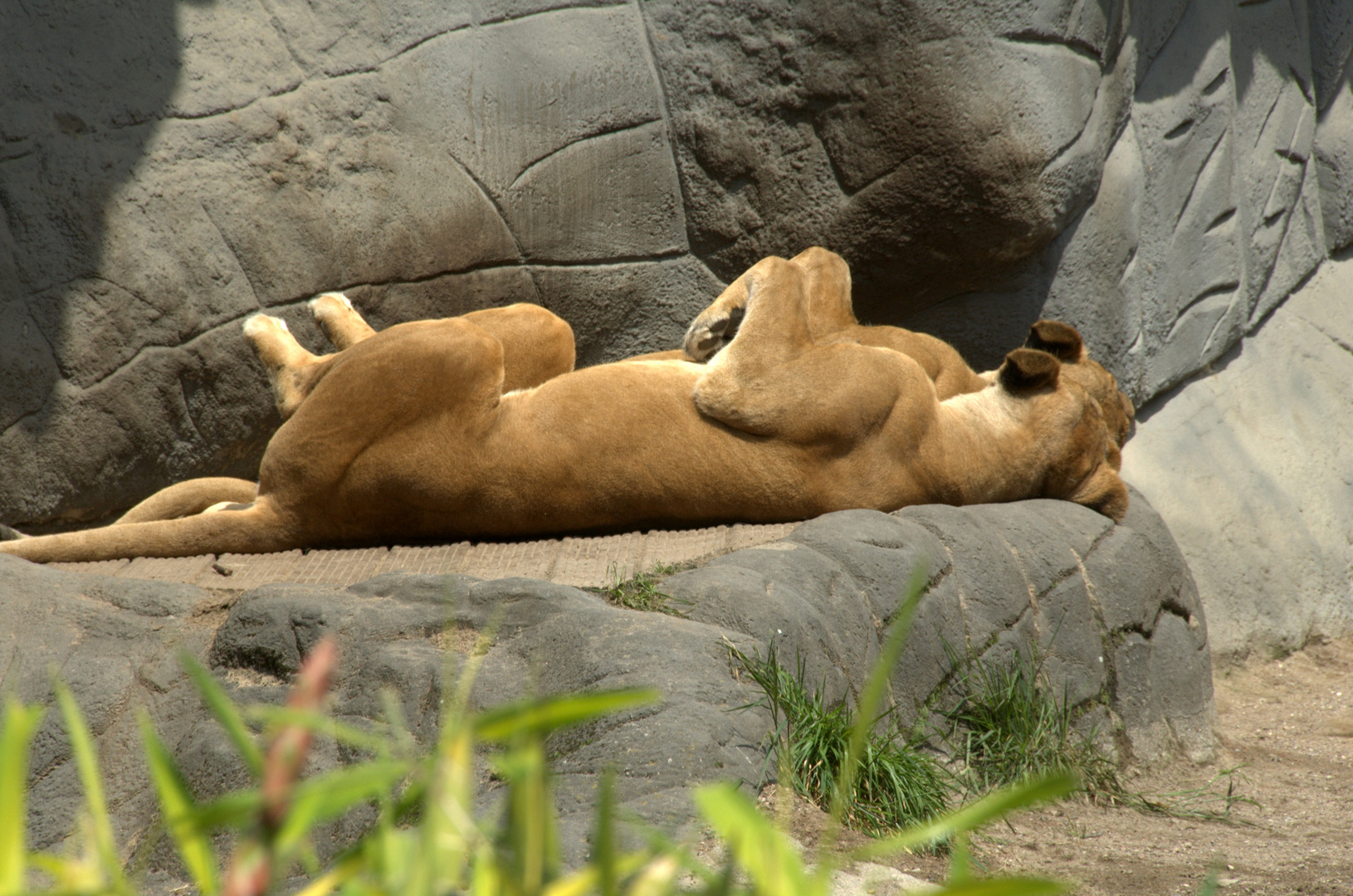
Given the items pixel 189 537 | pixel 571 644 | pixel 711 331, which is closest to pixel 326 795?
pixel 571 644

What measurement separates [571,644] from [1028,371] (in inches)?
86.6

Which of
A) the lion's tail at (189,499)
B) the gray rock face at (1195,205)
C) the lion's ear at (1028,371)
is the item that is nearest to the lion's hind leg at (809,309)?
the lion's ear at (1028,371)

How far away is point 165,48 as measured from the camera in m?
4.54

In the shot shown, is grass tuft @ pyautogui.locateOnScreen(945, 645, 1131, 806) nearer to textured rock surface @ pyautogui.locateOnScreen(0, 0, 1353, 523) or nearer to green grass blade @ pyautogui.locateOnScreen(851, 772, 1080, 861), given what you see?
textured rock surface @ pyautogui.locateOnScreen(0, 0, 1353, 523)

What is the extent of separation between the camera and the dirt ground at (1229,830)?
2793mm

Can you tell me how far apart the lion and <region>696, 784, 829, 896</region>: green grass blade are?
9.90ft

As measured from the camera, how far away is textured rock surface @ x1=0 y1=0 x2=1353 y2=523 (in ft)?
14.8

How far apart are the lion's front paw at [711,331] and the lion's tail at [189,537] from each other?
1.51 meters

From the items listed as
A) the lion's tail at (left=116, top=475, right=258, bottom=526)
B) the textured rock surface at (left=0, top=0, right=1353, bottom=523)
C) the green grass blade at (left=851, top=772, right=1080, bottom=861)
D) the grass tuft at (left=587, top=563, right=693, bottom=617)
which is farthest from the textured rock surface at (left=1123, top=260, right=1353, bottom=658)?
the green grass blade at (left=851, top=772, right=1080, bottom=861)

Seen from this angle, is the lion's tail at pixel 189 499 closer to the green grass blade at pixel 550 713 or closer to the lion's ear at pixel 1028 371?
the lion's ear at pixel 1028 371

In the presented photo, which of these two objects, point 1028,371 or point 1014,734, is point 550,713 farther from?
point 1028,371

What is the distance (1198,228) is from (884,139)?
199cm

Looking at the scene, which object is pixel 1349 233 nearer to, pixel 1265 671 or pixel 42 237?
pixel 1265 671

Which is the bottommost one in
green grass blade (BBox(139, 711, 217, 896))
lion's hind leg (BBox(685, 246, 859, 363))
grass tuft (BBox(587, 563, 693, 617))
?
grass tuft (BBox(587, 563, 693, 617))
